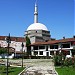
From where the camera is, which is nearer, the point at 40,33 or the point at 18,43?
the point at 18,43

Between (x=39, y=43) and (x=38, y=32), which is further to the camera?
(x=38, y=32)

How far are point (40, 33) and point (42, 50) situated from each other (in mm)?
17133

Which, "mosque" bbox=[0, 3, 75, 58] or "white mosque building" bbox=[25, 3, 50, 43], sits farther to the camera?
"white mosque building" bbox=[25, 3, 50, 43]

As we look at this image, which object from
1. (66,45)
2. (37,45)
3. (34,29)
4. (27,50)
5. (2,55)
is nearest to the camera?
(66,45)

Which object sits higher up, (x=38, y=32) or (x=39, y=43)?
(x=38, y=32)

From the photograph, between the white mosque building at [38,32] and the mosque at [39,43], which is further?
the white mosque building at [38,32]

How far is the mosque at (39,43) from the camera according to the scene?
67875mm

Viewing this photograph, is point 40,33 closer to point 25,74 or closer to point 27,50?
A: point 27,50

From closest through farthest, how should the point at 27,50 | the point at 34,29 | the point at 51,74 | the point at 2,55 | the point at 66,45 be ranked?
the point at 51,74, the point at 66,45, the point at 2,55, the point at 27,50, the point at 34,29

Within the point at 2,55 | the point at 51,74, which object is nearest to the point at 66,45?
the point at 2,55

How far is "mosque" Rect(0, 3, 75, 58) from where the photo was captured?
223ft

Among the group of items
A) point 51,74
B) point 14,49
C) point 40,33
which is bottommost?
point 51,74

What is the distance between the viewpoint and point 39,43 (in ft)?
257

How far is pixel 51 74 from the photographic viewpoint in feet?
88.1
